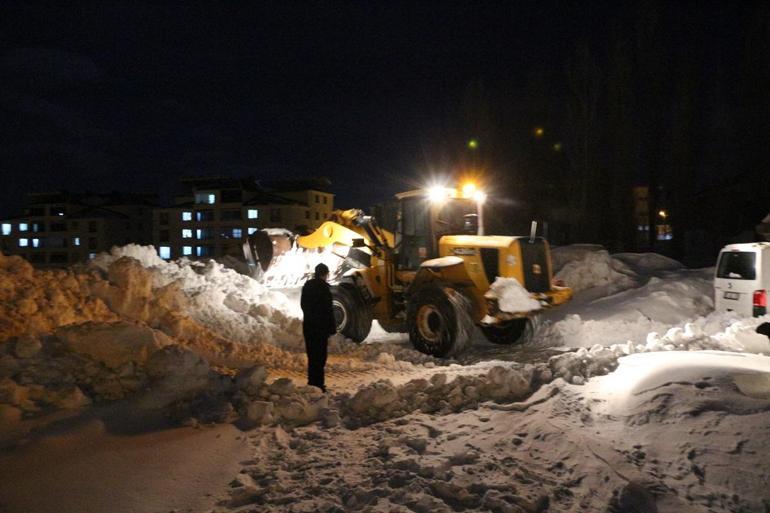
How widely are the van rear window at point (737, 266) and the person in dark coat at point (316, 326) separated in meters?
7.18

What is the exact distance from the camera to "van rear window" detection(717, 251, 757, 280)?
9.38 meters

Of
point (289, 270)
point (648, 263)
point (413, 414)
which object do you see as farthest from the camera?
point (648, 263)

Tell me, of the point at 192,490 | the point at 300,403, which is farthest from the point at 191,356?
the point at 192,490

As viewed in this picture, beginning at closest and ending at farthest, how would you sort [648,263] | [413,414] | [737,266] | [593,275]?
[413,414], [737,266], [593,275], [648,263]

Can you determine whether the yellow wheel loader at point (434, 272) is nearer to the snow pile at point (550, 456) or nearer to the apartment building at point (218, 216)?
the snow pile at point (550, 456)

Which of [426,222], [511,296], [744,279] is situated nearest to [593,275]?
[744,279]

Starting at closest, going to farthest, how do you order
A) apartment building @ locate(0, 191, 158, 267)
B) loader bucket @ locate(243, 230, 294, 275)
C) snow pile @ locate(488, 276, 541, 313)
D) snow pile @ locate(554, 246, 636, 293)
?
1. snow pile @ locate(488, 276, 541, 313)
2. loader bucket @ locate(243, 230, 294, 275)
3. snow pile @ locate(554, 246, 636, 293)
4. apartment building @ locate(0, 191, 158, 267)

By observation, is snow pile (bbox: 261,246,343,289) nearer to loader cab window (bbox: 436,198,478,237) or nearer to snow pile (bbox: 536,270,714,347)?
loader cab window (bbox: 436,198,478,237)

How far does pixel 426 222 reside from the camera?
10.3 meters

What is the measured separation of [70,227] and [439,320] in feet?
203

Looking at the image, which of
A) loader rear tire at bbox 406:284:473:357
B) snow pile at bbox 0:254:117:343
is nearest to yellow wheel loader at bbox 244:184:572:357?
loader rear tire at bbox 406:284:473:357

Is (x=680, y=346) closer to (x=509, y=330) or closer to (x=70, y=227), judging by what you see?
(x=509, y=330)

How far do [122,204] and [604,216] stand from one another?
178 ft

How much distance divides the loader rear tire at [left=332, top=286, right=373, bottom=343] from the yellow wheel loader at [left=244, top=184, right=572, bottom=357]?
0.8 inches
